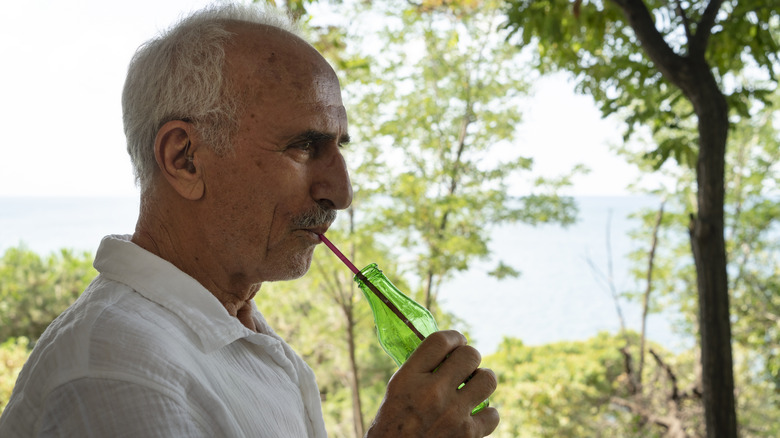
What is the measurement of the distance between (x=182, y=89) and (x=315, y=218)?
260 mm

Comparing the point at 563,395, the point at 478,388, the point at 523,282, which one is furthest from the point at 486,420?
the point at 523,282

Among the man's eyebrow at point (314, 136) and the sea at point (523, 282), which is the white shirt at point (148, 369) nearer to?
the man's eyebrow at point (314, 136)

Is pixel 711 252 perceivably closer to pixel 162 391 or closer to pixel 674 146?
pixel 674 146

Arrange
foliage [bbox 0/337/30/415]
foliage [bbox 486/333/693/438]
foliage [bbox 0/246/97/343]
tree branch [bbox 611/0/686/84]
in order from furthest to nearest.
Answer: foliage [bbox 486/333/693/438], foliage [bbox 0/246/97/343], foliage [bbox 0/337/30/415], tree branch [bbox 611/0/686/84]

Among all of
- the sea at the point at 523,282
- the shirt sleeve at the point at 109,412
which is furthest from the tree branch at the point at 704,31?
the sea at the point at 523,282

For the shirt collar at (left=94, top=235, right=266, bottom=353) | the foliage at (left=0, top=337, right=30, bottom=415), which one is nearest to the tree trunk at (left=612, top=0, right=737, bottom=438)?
the shirt collar at (left=94, top=235, right=266, bottom=353)

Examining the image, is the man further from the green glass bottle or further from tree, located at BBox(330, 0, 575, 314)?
tree, located at BBox(330, 0, 575, 314)

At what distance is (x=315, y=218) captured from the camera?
0.92m

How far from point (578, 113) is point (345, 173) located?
123ft

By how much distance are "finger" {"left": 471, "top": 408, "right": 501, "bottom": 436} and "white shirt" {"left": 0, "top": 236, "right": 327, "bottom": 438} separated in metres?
0.26

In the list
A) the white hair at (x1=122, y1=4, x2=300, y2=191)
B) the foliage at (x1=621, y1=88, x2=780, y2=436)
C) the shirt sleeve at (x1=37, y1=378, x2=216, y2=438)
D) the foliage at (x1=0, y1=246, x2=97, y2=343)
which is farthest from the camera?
the foliage at (x1=621, y1=88, x2=780, y2=436)

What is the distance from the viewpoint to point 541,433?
753cm

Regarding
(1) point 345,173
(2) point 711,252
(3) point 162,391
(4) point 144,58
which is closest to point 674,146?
(2) point 711,252

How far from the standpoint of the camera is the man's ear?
89cm
